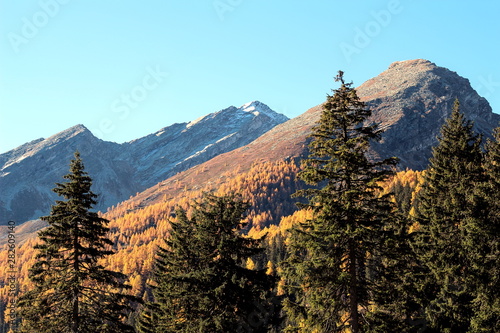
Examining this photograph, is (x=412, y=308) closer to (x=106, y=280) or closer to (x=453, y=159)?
(x=453, y=159)

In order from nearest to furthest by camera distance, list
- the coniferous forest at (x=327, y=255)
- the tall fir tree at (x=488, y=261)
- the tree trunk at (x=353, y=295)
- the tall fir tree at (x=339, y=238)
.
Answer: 1. the tree trunk at (x=353, y=295)
2. the tall fir tree at (x=339, y=238)
3. the coniferous forest at (x=327, y=255)
4. the tall fir tree at (x=488, y=261)

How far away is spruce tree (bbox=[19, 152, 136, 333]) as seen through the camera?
820 inches

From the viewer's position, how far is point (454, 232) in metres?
25.5

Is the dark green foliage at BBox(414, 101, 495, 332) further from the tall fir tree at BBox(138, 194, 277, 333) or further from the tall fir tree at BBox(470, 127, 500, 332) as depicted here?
the tall fir tree at BBox(138, 194, 277, 333)

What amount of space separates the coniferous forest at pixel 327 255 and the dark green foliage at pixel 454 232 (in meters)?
0.08

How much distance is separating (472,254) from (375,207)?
9.79m

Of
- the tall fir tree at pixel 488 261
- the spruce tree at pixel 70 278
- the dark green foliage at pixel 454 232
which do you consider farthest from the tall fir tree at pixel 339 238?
the spruce tree at pixel 70 278

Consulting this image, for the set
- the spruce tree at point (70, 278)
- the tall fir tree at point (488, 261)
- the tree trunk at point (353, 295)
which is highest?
the spruce tree at point (70, 278)

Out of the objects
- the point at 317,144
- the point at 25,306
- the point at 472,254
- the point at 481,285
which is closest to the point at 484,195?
the point at 472,254

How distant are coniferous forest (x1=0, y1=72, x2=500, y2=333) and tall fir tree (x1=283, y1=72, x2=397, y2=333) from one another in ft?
0.19

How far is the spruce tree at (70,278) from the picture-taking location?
20828 millimetres

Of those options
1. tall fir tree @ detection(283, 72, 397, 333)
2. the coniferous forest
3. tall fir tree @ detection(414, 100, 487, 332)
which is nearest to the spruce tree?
the coniferous forest

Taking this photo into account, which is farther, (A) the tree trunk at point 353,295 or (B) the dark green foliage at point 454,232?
(B) the dark green foliage at point 454,232

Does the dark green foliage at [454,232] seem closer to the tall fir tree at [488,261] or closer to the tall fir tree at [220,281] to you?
the tall fir tree at [488,261]
